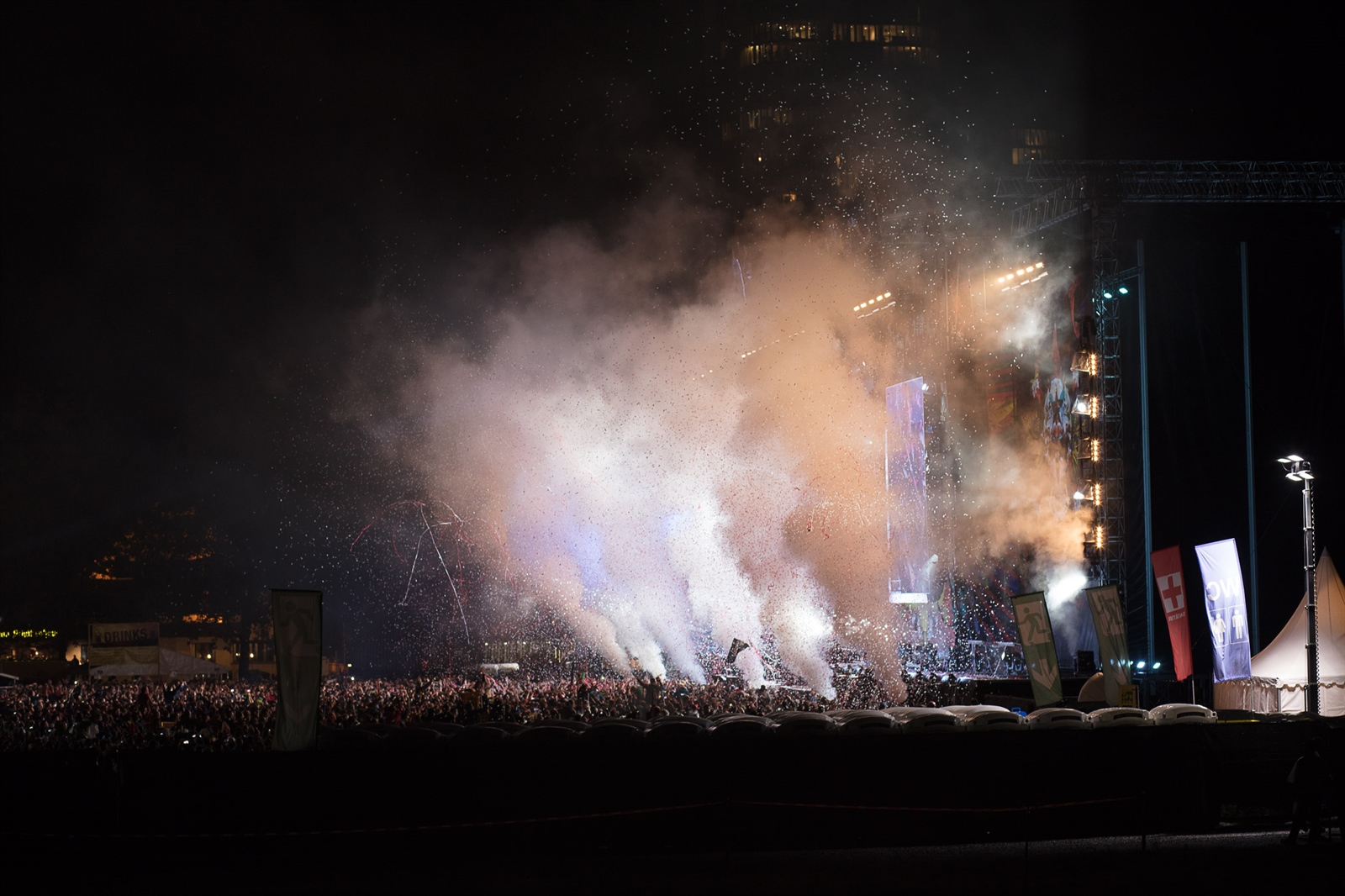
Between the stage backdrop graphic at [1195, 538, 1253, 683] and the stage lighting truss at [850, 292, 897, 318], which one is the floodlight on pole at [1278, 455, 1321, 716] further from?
the stage lighting truss at [850, 292, 897, 318]

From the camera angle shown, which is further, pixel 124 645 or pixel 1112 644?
pixel 124 645

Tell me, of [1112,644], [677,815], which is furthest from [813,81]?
[677,815]

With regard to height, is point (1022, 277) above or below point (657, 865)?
above

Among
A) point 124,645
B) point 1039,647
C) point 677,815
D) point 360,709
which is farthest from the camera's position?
point 124,645

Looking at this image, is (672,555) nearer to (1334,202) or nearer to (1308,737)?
(1334,202)

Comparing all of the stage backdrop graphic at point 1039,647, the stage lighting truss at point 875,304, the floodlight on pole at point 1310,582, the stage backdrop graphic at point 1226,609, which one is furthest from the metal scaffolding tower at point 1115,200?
the stage backdrop graphic at point 1039,647

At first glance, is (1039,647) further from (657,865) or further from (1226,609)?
(657,865)

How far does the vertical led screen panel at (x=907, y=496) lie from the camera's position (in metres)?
38.2

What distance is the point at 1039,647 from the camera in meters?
14.5

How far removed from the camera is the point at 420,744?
34.3 feet

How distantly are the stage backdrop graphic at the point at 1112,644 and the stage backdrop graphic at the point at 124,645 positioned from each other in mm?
28141

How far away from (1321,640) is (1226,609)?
3826mm

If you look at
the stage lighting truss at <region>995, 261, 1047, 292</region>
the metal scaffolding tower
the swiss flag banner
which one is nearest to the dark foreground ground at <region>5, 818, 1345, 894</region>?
the swiss flag banner

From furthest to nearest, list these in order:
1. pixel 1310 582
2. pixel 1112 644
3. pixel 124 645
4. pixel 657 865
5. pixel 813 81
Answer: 1. pixel 813 81
2. pixel 124 645
3. pixel 1310 582
4. pixel 1112 644
5. pixel 657 865
